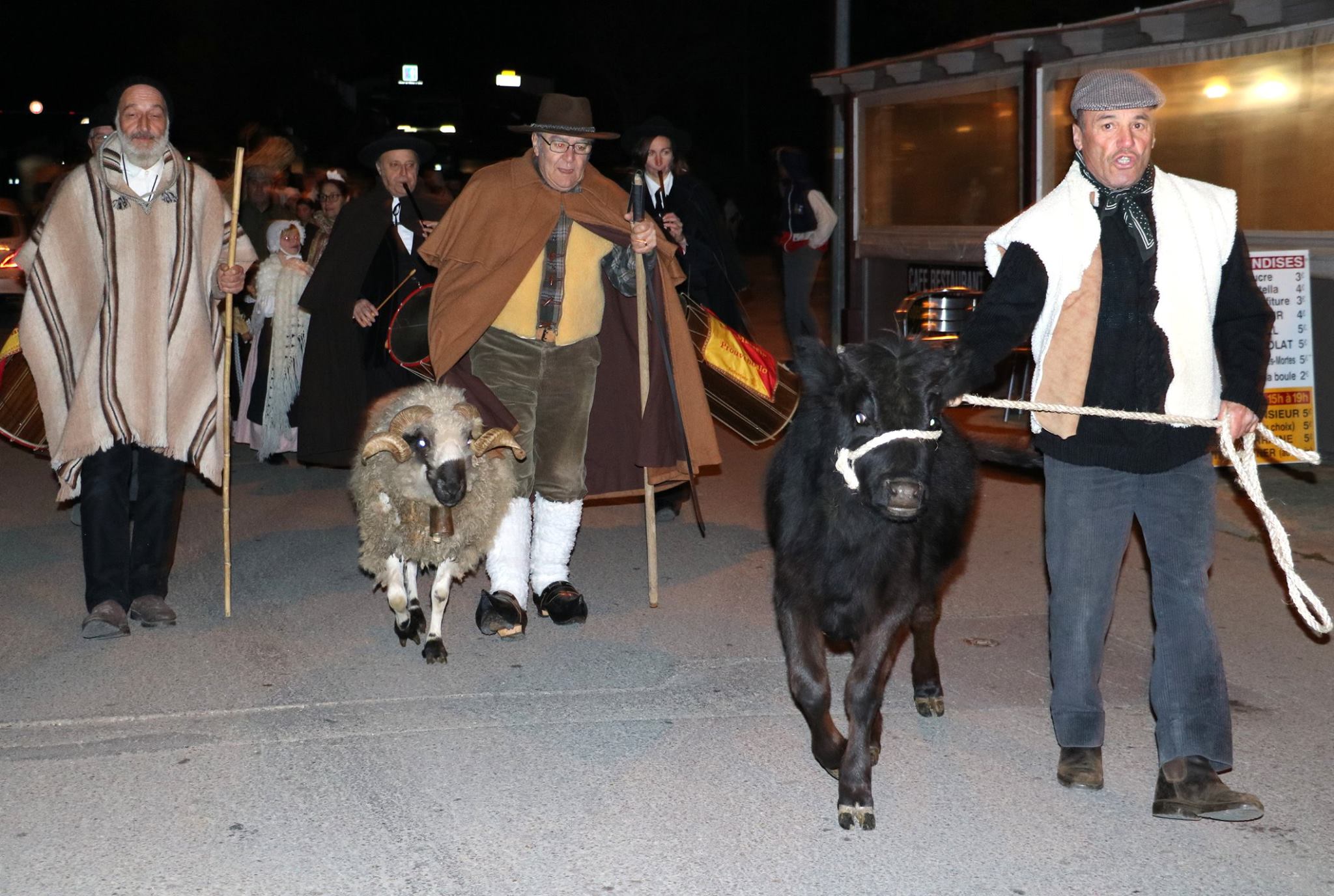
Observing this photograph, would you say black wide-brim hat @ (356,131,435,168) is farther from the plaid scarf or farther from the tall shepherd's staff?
the plaid scarf

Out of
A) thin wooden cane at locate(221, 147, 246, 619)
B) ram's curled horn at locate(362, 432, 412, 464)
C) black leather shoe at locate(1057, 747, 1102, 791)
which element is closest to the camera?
black leather shoe at locate(1057, 747, 1102, 791)

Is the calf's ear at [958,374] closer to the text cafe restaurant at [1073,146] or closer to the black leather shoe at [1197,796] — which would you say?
the black leather shoe at [1197,796]

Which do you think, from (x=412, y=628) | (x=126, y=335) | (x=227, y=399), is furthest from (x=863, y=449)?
(x=227, y=399)

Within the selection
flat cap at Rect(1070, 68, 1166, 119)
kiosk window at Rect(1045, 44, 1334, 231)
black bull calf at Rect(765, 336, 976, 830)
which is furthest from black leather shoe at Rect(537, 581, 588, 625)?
kiosk window at Rect(1045, 44, 1334, 231)

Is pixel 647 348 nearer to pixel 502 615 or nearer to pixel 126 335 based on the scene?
pixel 502 615

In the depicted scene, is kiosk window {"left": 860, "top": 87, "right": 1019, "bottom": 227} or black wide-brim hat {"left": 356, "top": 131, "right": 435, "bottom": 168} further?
kiosk window {"left": 860, "top": 87, "right": 1019, "bottom": 227}

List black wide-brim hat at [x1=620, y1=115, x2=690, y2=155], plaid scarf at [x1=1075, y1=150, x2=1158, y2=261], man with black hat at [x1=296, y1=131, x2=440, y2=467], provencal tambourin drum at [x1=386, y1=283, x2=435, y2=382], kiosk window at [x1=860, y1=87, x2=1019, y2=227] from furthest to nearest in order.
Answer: kiosk window at [x1=860, y1=87, x2=1019, y2=227] < black wide-brim hat at [x1=620, y1=115, x2=690, y2=155] < man with black hat at [x1=296, y1=131, x2=440, y2=467] < provencal tambourin drum at [x1=386, y1=283, x2=435, y2=382] < plaid scarf at [x1=1075, y1=150, x2=1158, y2=261]

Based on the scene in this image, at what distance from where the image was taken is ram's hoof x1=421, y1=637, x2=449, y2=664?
642 centimetres

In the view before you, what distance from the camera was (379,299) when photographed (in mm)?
8445

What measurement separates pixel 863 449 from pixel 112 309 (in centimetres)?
398

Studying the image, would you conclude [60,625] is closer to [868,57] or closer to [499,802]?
[499,802]

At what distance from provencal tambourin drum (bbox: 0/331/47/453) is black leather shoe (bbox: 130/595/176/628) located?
1621 millimetres

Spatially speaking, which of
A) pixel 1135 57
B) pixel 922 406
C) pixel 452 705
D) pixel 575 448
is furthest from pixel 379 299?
pixel 1135 57

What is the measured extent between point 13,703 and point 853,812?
11.6 feet
